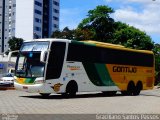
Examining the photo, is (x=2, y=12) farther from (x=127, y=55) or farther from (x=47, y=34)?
(x=127, y=55)

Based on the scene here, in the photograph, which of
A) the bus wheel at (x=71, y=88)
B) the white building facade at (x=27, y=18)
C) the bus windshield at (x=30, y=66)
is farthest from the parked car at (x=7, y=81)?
the white building facade at (x=27, y=18)

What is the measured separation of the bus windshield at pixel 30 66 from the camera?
24828 mm

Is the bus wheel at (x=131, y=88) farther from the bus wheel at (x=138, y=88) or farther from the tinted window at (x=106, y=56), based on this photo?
the tinted window at (x=106, y=56)

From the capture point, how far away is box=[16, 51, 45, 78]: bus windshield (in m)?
24.8

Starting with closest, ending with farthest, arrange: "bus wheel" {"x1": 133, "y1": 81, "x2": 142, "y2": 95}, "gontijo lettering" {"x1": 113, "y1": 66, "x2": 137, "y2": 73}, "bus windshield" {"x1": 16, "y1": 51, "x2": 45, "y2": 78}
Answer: "bus windshield" {"x1": 16, "y1": 51, "x2": 45, "y2": 78}, "gontijo lettering" {"x1": 113, "y1": 66, "x2": 137, "y2": 73}, "bus wheel" {"x1": 133, "y1": 81, "x2": 142, "y2": 95}

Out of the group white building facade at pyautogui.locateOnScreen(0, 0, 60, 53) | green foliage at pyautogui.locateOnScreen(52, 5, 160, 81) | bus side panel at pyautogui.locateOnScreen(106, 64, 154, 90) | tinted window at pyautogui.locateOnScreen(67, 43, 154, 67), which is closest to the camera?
tinted window at pyautogui.locateOnScreen(67, 43, 154, 67)

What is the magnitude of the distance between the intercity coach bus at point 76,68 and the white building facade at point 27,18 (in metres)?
97.7

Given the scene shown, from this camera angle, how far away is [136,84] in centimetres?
3353

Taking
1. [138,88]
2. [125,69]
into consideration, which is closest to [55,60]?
[125,69]

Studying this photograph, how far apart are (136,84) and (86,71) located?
666 cm

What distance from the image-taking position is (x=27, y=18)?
437 ft

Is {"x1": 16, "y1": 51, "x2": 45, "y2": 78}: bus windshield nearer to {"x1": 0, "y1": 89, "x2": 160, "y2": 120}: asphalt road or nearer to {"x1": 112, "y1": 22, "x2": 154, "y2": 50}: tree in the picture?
{"x1": 0, "y1": 89, "x2": 160, "y2": 120}: asphalt road

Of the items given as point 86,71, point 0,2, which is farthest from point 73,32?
point 0,2

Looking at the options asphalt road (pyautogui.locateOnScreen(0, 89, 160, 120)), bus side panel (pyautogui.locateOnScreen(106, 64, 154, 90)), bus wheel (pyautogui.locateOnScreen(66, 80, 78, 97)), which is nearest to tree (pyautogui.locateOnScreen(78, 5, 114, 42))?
bus side panel (pyautogui.locateOnScreen(106, 64, 154, 90))
